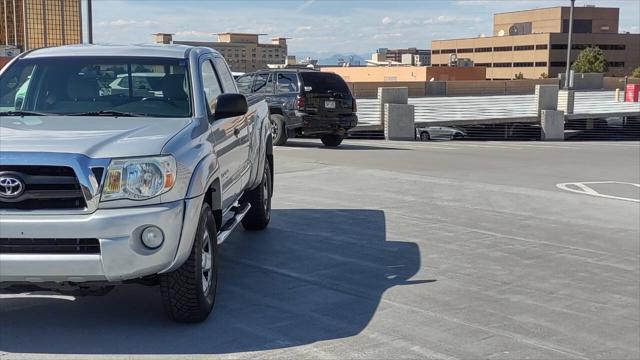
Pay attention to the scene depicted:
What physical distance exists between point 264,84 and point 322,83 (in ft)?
4.82

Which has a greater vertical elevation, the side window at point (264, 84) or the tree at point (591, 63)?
the tree at point (591, 63)

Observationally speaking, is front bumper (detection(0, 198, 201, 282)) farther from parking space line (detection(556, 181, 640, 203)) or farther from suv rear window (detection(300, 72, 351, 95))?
suv rear window (detection(300, 72, 351, 95))

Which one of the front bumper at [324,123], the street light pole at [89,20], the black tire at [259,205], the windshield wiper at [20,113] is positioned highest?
the street light pole at [89,20]

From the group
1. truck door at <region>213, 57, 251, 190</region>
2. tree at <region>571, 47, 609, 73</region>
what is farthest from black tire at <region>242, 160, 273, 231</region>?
tree at <region>571, 47, 609, 73</region>

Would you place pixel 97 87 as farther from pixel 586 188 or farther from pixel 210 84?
pixel 586 188

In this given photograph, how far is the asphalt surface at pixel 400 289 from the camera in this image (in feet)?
15.0

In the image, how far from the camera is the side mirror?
5.35 meters

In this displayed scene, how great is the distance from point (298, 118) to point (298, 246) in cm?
980

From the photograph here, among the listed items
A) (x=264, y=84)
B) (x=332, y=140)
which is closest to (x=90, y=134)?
(x=264, y=84)

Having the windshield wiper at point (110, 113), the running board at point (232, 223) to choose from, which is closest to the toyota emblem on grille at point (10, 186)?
the windshield wiper at point (110, 113)

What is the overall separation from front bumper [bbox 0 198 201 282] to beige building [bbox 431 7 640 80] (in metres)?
129

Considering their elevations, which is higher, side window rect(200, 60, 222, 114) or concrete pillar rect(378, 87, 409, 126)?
side window rect(200, 60, 222, 114)

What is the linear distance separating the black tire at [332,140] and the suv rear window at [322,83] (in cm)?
136

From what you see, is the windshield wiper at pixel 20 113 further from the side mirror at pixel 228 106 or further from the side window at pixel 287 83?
A: the side window at pixel 287 83
